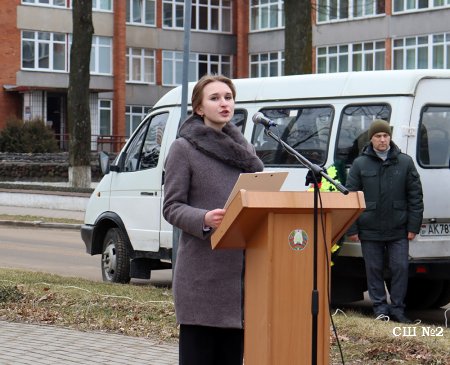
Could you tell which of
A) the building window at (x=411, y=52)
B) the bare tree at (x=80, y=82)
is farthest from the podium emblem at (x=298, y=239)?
the building window at (x=411, y=52)

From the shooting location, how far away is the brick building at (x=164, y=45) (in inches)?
2463

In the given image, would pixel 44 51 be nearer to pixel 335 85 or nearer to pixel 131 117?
pixel 131 117

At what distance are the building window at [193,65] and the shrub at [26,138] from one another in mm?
18715

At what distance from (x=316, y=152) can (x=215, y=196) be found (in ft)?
24.4

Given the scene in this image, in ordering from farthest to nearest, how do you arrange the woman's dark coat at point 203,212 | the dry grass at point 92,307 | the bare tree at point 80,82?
the bare tree at point 80,82 → the dry grass at point 92,307 → the woman's dark coat at point 203,212

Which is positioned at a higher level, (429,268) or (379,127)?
(379,127)

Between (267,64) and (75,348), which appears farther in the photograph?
(267,64)

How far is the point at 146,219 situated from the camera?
1480 centimetres

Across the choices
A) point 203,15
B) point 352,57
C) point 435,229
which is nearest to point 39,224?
point 435,229

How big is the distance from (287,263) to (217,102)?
0.91 m

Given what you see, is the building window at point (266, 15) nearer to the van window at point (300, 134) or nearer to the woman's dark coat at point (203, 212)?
the van window at point (300, 134)

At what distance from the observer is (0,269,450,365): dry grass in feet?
27.9

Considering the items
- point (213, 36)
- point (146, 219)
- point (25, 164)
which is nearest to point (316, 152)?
point (146, 219)

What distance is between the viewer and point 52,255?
2061 centimetres
